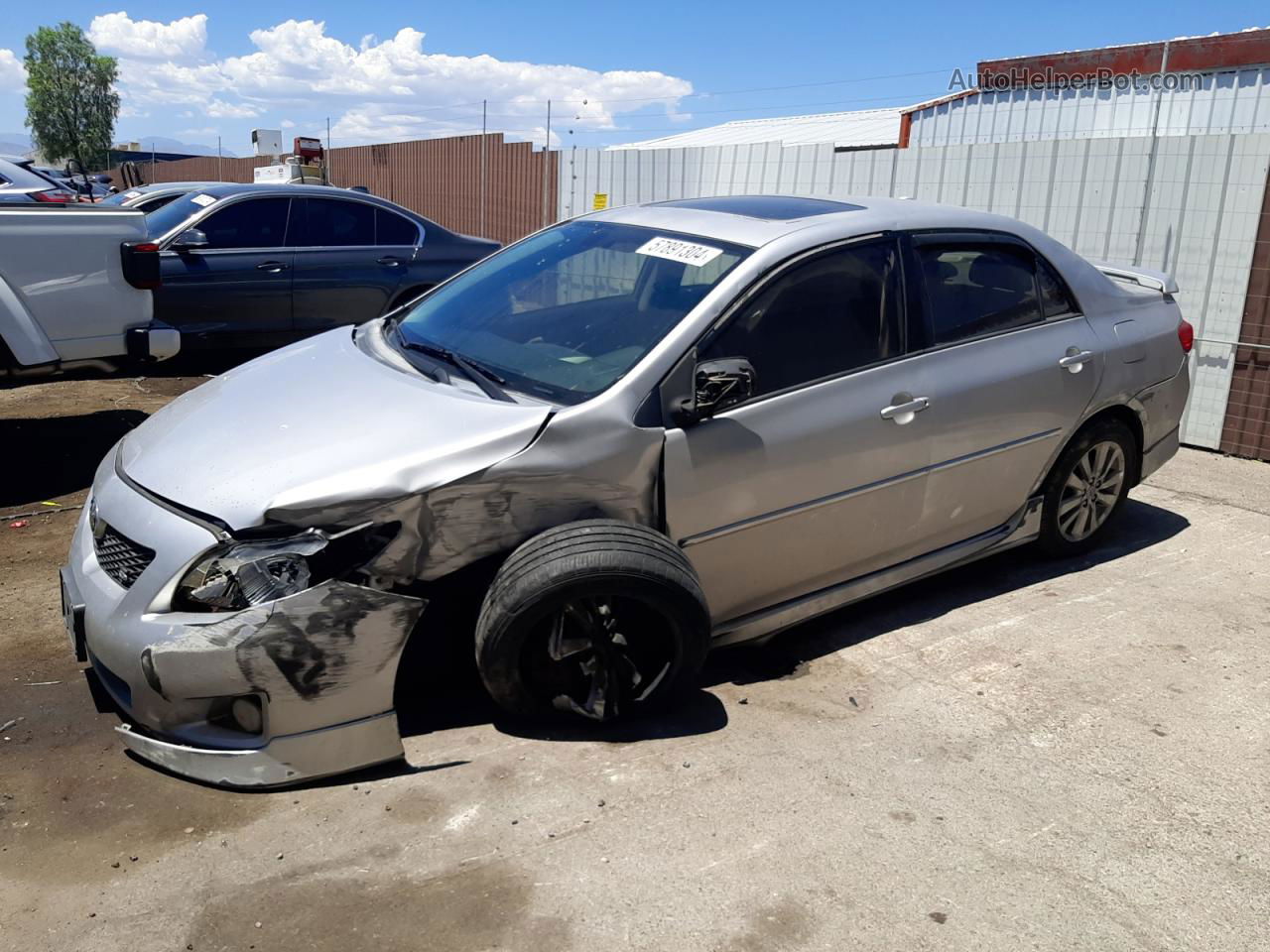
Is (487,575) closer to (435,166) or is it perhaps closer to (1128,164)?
(1128,164)

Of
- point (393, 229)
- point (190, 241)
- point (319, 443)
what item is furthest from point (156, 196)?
point (319, 443)

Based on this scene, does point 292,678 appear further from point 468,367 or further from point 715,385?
point 715,385

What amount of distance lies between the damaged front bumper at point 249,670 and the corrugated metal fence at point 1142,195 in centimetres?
466

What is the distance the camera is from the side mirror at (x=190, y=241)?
8.57 m

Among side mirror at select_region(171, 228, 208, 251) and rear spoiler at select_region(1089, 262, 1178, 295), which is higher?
rear spoiler at select_region(1089, 262, 1178, 295)

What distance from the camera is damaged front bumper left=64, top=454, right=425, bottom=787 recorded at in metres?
3.00

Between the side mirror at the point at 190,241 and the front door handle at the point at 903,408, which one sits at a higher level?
the side mirror at the point at 190,241

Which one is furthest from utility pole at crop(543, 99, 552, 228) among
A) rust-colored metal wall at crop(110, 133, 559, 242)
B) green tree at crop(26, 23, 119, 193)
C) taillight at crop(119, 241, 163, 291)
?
green tree at crop(26, 23, 119, 193)

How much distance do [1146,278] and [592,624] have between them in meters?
3.83

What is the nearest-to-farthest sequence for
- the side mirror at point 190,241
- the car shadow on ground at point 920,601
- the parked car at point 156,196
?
the car shadow on ground at point 920,601
the side mirror at point 190,241
the parked car at point 156,196

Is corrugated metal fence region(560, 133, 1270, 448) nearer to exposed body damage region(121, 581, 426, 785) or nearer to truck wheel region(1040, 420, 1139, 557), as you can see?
truck wheel region(1040, 420, 1139, 557)

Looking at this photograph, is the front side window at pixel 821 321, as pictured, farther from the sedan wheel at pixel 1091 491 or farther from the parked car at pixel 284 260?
the parked car at pixel 284 260

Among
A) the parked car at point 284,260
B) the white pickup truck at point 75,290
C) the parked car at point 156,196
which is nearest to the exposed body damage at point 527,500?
the white pickup truck at point 75,290

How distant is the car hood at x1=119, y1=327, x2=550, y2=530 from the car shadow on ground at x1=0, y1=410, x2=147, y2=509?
8.47 ft
